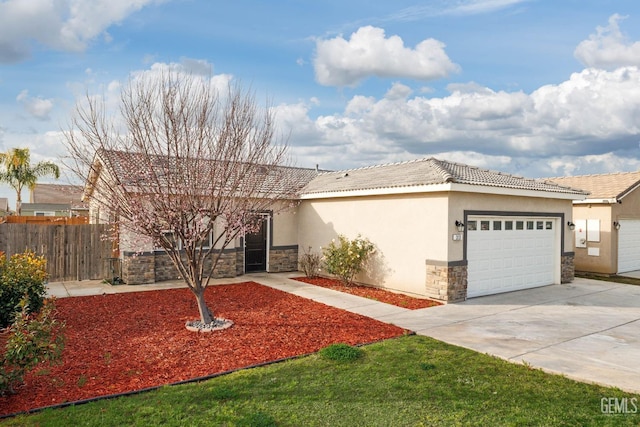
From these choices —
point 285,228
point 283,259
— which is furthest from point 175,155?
point 283,259

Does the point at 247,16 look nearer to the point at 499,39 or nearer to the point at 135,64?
the point at 135,64

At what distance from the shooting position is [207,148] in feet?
24.6

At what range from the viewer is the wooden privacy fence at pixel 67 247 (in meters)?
12.1

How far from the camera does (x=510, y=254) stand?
12.2m

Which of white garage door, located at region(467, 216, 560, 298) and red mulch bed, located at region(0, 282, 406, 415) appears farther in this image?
white garage door, located at region(467, 216, 560, 298)

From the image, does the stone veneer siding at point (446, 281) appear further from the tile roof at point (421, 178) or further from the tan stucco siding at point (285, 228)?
the tan stucco siding at point (285, 228)

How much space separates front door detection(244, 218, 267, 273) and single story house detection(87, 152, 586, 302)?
0.12 ft

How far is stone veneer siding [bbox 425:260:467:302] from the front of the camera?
10.5 m

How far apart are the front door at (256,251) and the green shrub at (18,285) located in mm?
7097

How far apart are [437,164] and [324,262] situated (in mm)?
4665

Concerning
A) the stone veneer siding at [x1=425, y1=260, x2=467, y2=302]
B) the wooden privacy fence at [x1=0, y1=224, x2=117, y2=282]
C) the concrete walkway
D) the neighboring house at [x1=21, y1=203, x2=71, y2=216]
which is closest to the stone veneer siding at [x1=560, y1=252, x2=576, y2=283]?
the concrete walkway

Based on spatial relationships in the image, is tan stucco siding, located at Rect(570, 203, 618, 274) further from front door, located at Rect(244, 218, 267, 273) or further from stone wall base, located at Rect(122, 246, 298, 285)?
front door, located at Rect(244, 218, 267, 273)

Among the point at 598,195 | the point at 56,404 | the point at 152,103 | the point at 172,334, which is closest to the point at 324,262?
the point at 172,334

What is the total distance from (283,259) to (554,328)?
9.73 metres
